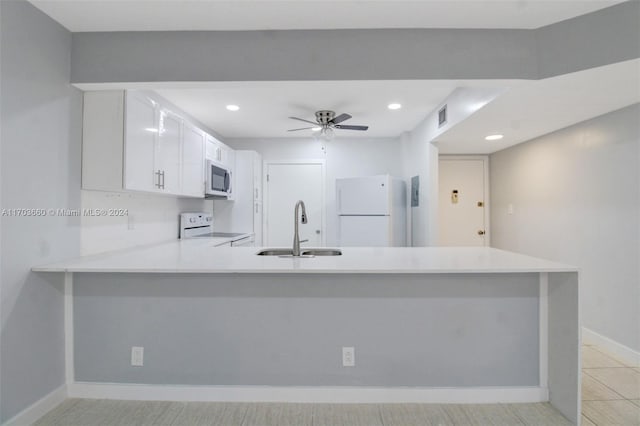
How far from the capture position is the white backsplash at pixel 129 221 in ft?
7.40

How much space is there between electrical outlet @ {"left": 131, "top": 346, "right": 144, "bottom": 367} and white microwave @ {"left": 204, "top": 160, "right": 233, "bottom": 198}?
6.28 ft

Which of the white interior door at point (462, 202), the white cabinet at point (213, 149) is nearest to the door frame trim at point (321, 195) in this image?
the white cabinet at point (213, 149)

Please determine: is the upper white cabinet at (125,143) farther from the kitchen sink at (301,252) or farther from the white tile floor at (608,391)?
the white tile floor at (608,391)

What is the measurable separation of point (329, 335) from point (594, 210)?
2.70 meters

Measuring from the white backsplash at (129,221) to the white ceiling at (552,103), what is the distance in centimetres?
298

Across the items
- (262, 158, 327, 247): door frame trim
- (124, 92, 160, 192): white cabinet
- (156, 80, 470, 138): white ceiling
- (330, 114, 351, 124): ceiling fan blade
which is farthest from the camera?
(262, 158, 327, 247): door frame trim

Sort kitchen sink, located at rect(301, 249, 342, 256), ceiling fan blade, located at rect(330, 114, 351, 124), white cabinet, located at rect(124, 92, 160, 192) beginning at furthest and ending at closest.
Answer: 1. ceiling fan blade, located at rect(330, 114, 351, 124)
2. kitchen sink, located at rect(301, 249, 342, 256)
3. white cabinet, located at rect(124, 92, 160, 192)

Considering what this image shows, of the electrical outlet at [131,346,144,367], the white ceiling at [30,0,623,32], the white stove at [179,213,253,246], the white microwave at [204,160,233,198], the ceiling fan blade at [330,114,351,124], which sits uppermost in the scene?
the white ceiling at [30,0,623,32]

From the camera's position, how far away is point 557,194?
3.35 m

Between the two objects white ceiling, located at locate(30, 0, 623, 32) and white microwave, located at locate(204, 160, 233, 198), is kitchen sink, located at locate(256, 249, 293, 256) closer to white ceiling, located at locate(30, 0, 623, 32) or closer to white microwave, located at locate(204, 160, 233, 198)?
white microwave, located at locate(204, 160, 233, 198)

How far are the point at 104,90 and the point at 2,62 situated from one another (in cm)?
59

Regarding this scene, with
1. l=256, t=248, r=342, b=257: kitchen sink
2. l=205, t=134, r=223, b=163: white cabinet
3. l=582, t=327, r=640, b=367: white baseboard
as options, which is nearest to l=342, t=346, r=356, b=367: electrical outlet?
l=256, t=248, r=342, b=257: kitchen sink

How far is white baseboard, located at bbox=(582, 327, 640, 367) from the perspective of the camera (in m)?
2.48

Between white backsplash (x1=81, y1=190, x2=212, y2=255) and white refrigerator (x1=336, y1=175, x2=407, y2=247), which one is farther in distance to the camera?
white refrigerator (x1=336, y1=175, x2=407, y2=247)
